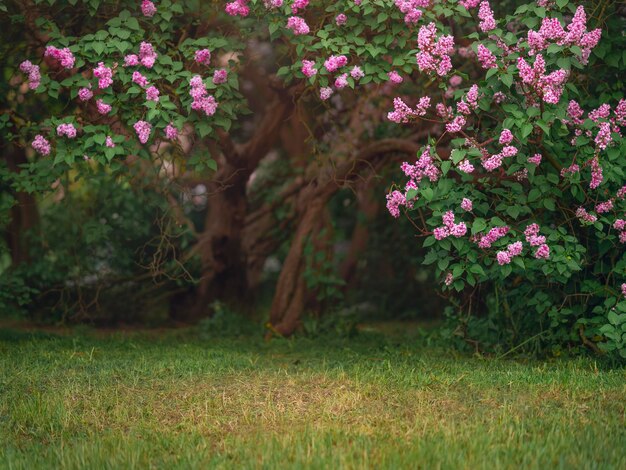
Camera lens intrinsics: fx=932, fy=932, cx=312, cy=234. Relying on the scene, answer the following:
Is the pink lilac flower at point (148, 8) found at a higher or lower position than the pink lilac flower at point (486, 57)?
higher

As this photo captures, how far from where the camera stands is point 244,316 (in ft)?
43.4

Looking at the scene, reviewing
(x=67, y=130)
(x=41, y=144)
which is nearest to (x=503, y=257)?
(x=67, y=130)

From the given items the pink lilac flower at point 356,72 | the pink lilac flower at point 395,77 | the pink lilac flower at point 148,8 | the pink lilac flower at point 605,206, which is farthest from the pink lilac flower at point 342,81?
the pink lilac flower at point 605,206

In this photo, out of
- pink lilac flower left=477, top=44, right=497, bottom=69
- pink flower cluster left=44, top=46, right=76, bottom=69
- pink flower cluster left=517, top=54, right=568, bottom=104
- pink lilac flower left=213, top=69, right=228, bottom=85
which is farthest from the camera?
pink lilac flower left=213, top=69, right=228, bottom=85

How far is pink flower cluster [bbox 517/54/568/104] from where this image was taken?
727 cm

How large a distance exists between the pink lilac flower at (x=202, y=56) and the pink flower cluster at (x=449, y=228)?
2587 millimetres

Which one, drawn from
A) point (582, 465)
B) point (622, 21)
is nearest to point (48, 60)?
point (622, 21)

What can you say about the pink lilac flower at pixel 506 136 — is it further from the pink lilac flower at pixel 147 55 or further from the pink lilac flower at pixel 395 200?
the pink lilac flower at pixel 147 55

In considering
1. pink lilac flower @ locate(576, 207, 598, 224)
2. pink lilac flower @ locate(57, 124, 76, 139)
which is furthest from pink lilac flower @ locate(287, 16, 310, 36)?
pink lilac flower @ locate(576, 207, 598, 224)

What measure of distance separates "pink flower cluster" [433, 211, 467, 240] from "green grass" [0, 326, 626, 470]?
1159 millimetres

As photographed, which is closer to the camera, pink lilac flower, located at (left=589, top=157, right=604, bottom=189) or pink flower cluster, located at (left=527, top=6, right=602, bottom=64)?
pink flower cluster, located at (left=527, top=6, right=602, bottom=64)

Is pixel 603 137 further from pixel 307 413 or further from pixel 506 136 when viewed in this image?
pixel 307 413

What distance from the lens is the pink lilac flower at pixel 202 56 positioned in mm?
8305

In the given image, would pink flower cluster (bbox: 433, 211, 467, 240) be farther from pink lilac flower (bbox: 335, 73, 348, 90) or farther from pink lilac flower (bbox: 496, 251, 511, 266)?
pink lilac flower (bbox: 335, 73, 348, 90)
